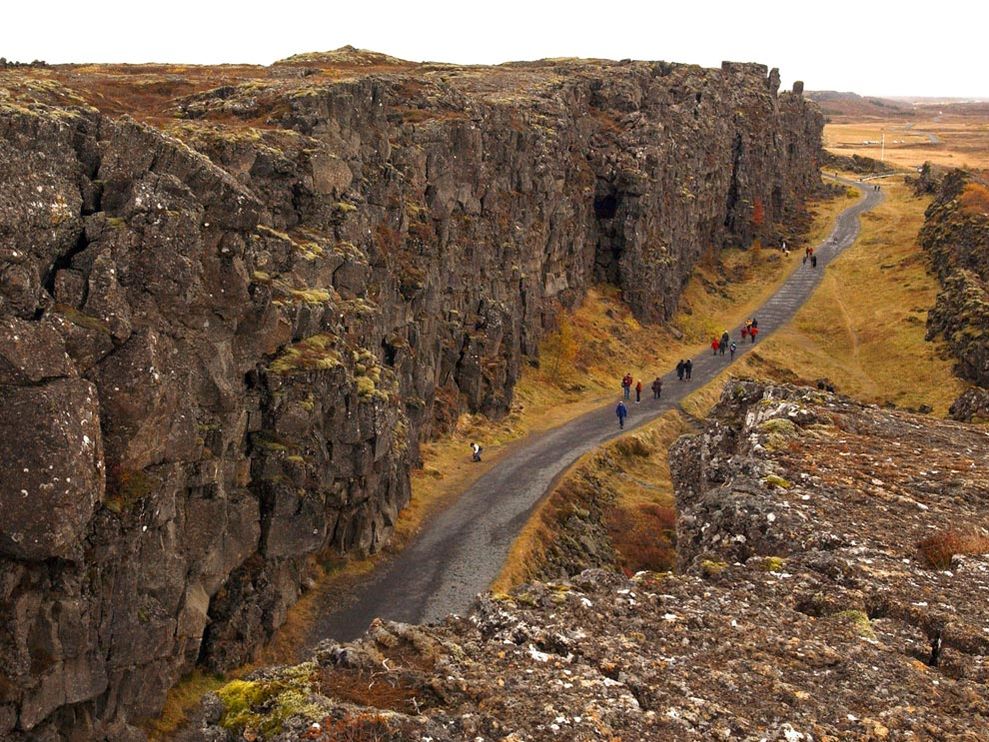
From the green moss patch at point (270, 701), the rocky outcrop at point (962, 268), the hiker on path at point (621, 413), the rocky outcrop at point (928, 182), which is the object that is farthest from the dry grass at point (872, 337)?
the green moss patch at point (270, 701)

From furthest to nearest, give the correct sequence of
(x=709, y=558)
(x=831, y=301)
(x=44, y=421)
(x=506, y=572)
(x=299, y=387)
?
(x=831, y=301)
(x=506, y=572)
(x=299, y=387)
(x=44, y=421)
(x=709, y=558)

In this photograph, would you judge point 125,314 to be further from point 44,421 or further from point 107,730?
point 107,730

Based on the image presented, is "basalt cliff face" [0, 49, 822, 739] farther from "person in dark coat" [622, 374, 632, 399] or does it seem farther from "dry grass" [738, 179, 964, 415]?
"dry grass" [738, 179, 964, 415]

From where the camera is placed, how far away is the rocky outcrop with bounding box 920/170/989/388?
246 feet

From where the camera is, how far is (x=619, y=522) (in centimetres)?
5194

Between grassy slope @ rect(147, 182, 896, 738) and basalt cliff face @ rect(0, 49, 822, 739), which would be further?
grassy slope @ rect(147, 182, 896, 738)

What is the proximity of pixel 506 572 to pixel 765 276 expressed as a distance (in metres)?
85.5

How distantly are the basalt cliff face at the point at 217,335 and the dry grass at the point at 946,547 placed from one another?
22.5 metres

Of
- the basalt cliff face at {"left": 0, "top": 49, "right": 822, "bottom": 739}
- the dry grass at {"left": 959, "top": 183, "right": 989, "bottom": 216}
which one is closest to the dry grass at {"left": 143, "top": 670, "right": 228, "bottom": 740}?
the basalt cliff face at {"left": 0, "top": 49, "right": 822, "bottom": 739}

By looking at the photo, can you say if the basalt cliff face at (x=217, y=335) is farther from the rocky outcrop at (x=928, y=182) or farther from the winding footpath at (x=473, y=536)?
the rocky outcrop at (x=928, y=182)

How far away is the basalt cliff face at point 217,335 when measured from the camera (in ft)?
81.2

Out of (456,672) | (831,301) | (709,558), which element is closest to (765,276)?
(831,301)

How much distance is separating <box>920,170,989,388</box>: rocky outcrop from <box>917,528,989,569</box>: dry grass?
60225 mm

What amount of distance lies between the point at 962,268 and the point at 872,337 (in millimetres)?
14622
